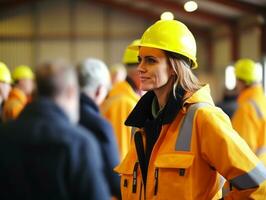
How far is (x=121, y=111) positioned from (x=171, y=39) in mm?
2031

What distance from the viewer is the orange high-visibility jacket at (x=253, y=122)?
5.60 meters

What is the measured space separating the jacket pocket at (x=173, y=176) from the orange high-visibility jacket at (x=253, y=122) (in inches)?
115

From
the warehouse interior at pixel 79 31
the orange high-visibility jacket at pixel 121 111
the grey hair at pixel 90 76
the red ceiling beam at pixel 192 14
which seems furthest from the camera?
the warehouse interior at pixel 79 31

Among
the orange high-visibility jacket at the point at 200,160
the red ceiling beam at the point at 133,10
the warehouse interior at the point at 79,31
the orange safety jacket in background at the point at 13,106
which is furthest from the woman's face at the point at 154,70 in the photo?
the red ceiling beam at the point at 133,10

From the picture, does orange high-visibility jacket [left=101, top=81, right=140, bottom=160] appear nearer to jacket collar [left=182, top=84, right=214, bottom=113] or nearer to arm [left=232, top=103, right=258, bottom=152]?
arm [left=232, top=103, right=258, bottom=152]

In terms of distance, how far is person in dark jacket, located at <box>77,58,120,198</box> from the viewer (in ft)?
12.0

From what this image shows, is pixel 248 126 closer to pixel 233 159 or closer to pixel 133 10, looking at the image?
pixel 233 159

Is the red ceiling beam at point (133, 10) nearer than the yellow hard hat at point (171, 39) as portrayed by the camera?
No

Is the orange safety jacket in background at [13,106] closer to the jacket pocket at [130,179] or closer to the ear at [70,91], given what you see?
the jacket pocket at [130,179]

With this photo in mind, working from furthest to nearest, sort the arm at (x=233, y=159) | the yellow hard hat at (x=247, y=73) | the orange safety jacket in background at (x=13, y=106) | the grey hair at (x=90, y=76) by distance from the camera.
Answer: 1. the orange safety jacket in background at (x=13, y=106)
2. the yellow hard hat at (x=247, y=73)
3. the grey hair at (x=90, y=76)
4. the arm at (x=233, y=159)

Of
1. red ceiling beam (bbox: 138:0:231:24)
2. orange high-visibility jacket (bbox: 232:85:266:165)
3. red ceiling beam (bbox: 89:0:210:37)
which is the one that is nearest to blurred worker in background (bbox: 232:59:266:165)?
orange high-visibility jacket (bbox: 232:85:266:165)

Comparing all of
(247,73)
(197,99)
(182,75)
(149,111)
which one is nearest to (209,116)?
(197,99)

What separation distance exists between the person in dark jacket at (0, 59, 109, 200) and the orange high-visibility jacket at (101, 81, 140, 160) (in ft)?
8.51

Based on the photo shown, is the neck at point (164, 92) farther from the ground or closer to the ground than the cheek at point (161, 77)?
closer to the ground
